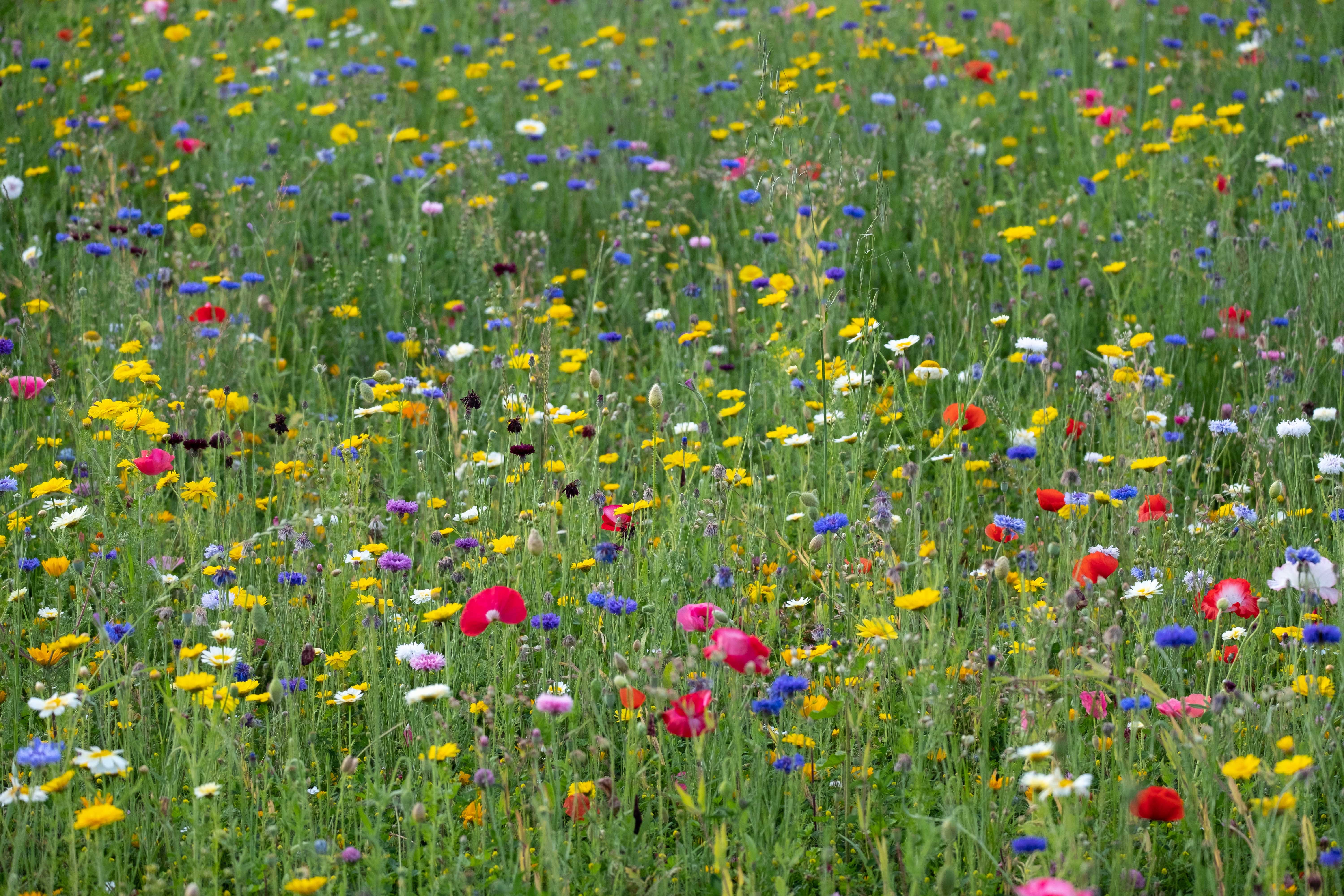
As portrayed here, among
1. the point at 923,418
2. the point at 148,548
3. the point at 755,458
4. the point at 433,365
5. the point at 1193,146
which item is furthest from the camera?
the point at 1193,146

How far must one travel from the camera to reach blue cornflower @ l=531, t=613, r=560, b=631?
2.27 meters

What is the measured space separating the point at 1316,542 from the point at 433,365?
8.63 ft

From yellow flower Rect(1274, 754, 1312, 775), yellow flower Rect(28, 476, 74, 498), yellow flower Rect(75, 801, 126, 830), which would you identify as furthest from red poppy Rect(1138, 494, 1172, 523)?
yellow flower Rect(28, 476, 74, 498)

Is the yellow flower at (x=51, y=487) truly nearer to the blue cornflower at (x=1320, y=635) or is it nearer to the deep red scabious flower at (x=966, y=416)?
the deep red scabious flower at (x=966, y=416)

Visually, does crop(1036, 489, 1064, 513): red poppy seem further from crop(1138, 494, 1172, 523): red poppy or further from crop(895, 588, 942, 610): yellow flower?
crop(895, 588, 942, 610): yellow flower

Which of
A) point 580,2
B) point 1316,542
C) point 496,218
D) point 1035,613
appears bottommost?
point 1316,542

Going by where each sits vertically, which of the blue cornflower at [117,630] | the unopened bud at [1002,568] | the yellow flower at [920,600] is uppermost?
the yellow flower at [920,600]

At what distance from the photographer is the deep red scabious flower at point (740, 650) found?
1.83 m

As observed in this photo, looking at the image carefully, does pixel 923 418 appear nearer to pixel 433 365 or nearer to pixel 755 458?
pixel 755 458

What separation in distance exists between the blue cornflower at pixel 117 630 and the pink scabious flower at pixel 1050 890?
169 centimetres

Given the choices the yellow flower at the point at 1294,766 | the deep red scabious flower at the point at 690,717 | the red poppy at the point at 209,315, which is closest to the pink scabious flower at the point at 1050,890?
the yellow flower at the point at 1294,766

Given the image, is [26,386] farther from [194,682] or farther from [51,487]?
[194,682]

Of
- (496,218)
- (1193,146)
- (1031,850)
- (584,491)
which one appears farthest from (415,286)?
(1193,146)

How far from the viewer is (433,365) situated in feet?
12.9
